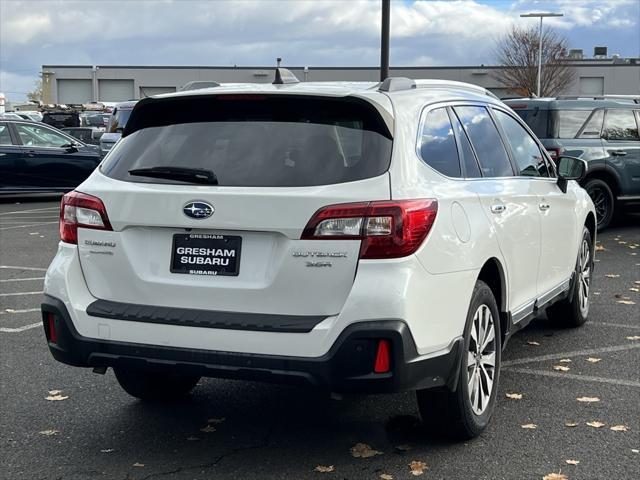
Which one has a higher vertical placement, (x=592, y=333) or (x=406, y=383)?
(x=406, y=383)

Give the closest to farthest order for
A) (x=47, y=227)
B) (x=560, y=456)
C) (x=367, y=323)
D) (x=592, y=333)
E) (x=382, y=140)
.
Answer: (x=367, y=323) < (x=382, y=140) < (x=560, y=456) < (x=592, y=333) < (x=47, y=227)

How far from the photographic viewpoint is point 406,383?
394cm

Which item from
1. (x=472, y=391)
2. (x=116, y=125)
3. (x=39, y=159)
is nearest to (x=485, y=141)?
(x=472, y=391)

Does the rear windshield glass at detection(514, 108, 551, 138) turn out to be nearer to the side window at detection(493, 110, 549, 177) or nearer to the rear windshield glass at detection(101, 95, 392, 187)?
the side window at detection(493, 110, 549, 177)

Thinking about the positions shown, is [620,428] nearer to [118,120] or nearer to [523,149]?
A: [523,149]

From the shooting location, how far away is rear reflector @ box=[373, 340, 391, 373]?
152 inches

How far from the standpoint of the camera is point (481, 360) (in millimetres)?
4766

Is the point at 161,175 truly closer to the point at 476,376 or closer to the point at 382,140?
the point at 382,140

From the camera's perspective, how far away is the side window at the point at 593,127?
13289mm

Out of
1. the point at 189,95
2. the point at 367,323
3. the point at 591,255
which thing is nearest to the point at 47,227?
the point at 591,255

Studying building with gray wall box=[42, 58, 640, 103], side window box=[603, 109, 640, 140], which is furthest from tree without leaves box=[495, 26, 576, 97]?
side window box=[603, 109, 640, 140]

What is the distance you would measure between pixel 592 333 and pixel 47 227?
31.8 feet

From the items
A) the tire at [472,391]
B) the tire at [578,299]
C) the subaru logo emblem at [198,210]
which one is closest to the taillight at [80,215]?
the subaru logo emblem at [198,210]

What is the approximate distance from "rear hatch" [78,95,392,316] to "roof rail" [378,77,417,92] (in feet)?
1.00
